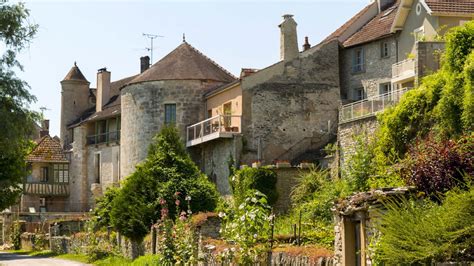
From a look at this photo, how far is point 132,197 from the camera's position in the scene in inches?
1452

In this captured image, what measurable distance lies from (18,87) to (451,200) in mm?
20297

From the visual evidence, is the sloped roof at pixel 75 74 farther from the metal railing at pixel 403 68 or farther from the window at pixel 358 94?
the metal railing at pixel 403 68

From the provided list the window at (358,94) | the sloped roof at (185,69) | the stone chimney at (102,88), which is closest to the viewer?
the window at (358,94)

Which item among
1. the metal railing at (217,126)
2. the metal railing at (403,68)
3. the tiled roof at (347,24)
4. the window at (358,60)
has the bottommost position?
the metal railing at (217,126)

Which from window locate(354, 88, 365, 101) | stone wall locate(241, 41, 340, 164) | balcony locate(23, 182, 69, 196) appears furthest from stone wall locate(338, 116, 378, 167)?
balcony locate(23, 182, 69, 196)

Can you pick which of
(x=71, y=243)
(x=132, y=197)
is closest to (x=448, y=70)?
(x=132, y=197)

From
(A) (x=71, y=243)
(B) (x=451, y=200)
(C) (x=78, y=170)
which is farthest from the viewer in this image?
(C) (x=78, y=170)

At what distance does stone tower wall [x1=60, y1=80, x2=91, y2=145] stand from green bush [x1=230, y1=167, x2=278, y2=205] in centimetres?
3602

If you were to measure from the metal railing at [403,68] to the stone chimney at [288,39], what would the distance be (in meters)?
6.84

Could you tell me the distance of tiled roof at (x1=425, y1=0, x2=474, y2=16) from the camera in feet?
135

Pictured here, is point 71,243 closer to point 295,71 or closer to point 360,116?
point 295,71

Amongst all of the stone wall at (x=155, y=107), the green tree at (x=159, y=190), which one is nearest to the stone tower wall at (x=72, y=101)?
the stone wall at (x=155, y=107)

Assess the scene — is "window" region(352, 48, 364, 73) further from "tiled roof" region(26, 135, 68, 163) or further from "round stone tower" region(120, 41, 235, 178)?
A: "tiled roof" region(26, 135, 68, 163)

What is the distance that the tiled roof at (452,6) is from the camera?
41219mm
